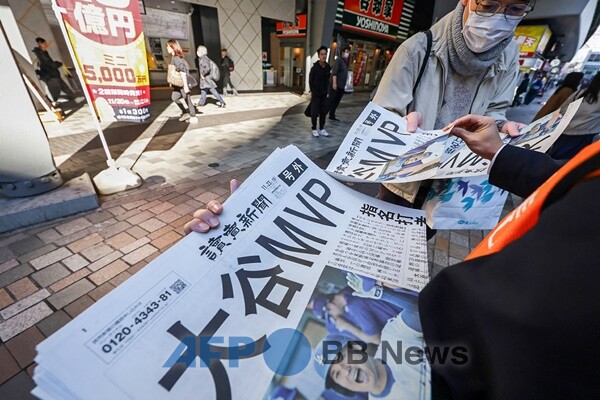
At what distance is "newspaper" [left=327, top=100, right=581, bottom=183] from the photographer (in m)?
0.84

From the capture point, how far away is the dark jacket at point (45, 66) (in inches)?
223

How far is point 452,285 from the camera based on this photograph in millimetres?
429

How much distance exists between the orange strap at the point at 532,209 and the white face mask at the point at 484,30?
110 centimetres

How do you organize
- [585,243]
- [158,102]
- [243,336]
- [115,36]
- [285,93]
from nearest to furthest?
[585,243], [243,336], [115,36], [158,102], [285,93]

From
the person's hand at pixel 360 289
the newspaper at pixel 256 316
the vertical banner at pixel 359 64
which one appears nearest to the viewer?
the newspaper at pixel 256 316

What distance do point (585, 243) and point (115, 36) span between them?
310 cm

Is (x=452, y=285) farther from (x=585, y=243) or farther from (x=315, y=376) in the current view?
(x=315, y=376)

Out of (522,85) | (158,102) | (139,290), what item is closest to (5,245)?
(139,290)

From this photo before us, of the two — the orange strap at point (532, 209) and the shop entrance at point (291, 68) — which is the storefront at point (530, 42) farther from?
the orange strap at point (532, 209)

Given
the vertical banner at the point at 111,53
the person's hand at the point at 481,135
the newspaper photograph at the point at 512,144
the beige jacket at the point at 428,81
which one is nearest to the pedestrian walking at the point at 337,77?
Answer: the vertical banner at the point at 111,53

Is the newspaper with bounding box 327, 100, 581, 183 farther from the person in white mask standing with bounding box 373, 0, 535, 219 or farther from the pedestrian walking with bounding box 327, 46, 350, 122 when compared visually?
the pedestrian walking with bounding box 327, 46, 350, 122

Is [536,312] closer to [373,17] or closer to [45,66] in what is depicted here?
[45,66]

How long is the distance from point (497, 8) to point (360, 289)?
1354 mm

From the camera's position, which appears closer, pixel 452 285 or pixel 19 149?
pixel 452 285
